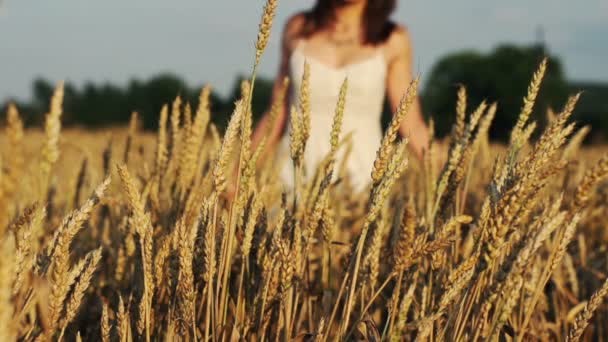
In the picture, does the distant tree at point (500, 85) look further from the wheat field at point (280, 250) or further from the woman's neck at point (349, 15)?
the wheat field at point (280, 250)

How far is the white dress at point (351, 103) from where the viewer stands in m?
3.74

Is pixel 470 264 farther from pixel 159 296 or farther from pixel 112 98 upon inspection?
pixel 112 98

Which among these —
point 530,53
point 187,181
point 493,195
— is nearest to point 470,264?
point 493,195

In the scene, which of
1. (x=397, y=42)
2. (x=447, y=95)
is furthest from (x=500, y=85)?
(x=397, y=42)

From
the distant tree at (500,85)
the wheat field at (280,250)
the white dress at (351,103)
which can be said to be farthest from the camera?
the distant tree at (500,85)

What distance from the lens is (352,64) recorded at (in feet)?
12.4

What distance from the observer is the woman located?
148 inches

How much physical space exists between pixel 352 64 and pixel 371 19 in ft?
1.10

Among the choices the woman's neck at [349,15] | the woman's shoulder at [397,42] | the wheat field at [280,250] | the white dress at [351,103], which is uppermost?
the woman's neck at [349,15]

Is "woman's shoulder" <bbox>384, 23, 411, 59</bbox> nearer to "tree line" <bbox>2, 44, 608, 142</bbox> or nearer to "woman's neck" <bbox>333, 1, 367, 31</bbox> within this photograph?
"woman's neck" <bbox>333, 1, 367, 31</bbox>

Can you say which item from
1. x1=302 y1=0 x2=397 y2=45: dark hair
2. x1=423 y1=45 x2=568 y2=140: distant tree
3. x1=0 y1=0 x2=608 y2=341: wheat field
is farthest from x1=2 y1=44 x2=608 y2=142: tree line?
x1=0 y1=0 x2=608 y2=341: wheat field

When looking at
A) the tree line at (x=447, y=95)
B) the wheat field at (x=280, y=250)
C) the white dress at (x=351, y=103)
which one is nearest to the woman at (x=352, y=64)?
the white dress at (x=351, y=103)

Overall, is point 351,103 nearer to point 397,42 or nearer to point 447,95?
point 397,42

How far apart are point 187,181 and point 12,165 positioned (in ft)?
3.13
